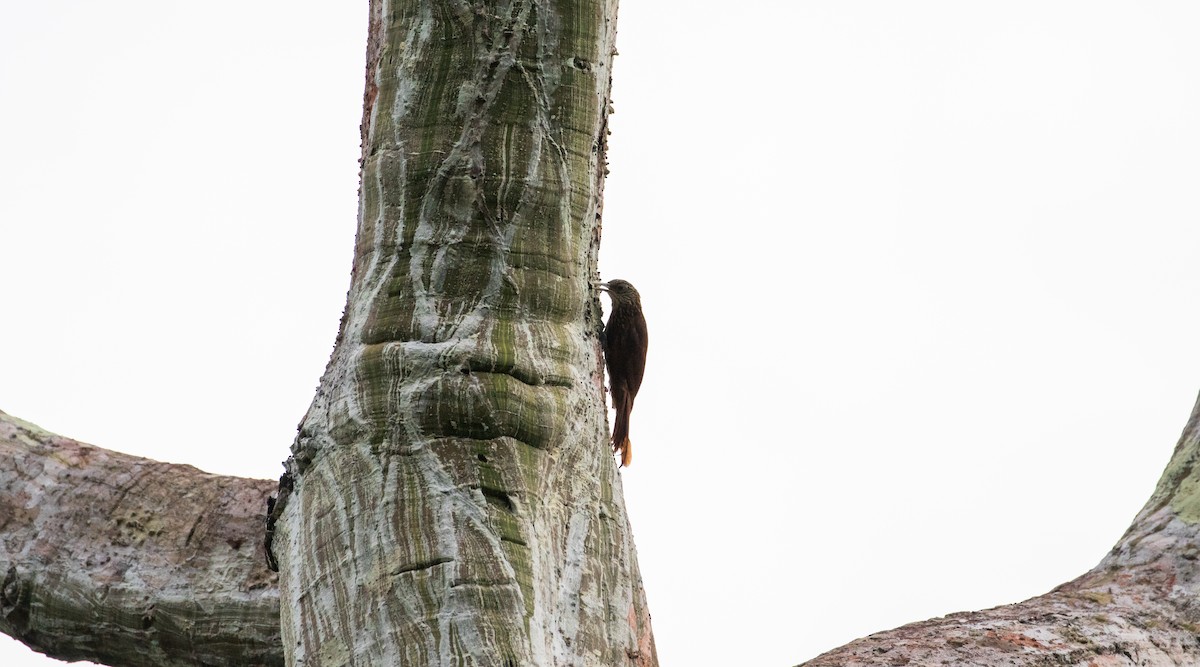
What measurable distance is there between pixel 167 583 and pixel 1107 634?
246 centimetres

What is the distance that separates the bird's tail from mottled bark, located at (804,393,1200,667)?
4.75ft

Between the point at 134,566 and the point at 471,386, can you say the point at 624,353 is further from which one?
the point at 471,386

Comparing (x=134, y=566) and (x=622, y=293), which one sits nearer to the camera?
(x=134, y=566)

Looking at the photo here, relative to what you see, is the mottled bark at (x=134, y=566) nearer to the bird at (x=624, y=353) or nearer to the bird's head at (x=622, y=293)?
the bird at (x=624, y=353)

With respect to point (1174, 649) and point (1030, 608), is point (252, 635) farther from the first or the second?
point (1174, 649)

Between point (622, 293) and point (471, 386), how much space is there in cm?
204

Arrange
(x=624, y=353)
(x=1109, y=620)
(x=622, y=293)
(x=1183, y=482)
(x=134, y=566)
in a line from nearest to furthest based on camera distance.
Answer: (x=1109, y=620), (x=1183, y=482), (x=134, y=566), (x=624, y=353), (x=622, y=293)

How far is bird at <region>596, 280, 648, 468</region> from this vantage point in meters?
4.25

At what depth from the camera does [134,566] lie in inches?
151

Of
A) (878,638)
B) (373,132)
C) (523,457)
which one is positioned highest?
(373,132)

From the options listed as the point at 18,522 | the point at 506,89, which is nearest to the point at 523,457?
the point at 506,89

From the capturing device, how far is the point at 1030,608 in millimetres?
3229

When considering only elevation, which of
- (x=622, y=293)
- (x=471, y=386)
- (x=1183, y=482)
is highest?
(x=622, y=293)

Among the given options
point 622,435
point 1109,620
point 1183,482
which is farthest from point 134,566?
point 1183,482
